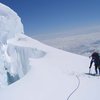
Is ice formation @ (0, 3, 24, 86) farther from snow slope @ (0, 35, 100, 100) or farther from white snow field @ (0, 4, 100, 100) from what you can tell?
snow slope @ (0, 35, 100, 100)

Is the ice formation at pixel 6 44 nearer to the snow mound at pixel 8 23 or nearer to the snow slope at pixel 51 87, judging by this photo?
the snow mound at pixel 8 23

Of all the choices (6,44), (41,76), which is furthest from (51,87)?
(6,44)

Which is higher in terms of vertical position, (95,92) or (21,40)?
(21,40)

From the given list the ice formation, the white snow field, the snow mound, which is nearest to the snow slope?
the white snow field

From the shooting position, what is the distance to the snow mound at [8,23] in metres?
24.6

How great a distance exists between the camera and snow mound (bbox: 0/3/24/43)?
24594 mm

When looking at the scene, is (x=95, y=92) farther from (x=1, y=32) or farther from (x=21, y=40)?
(x=21, y=40)

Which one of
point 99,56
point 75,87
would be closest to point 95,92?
point 75,87

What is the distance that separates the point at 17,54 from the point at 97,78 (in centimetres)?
1254

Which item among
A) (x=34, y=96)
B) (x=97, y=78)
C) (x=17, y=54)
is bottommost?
(x=34, y=96)

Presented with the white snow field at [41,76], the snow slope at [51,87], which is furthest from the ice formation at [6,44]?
the snow slope at [51,87]

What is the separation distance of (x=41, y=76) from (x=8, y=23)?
11787mm

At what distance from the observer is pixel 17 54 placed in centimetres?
2634

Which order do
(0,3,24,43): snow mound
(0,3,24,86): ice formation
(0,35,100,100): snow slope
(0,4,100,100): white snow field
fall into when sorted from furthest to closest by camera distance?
(0,3,24,43): snow mound, (0,3,24,86): ice formation, (0,4,100,100): white snow field, (0,35,100,100): snow slope
